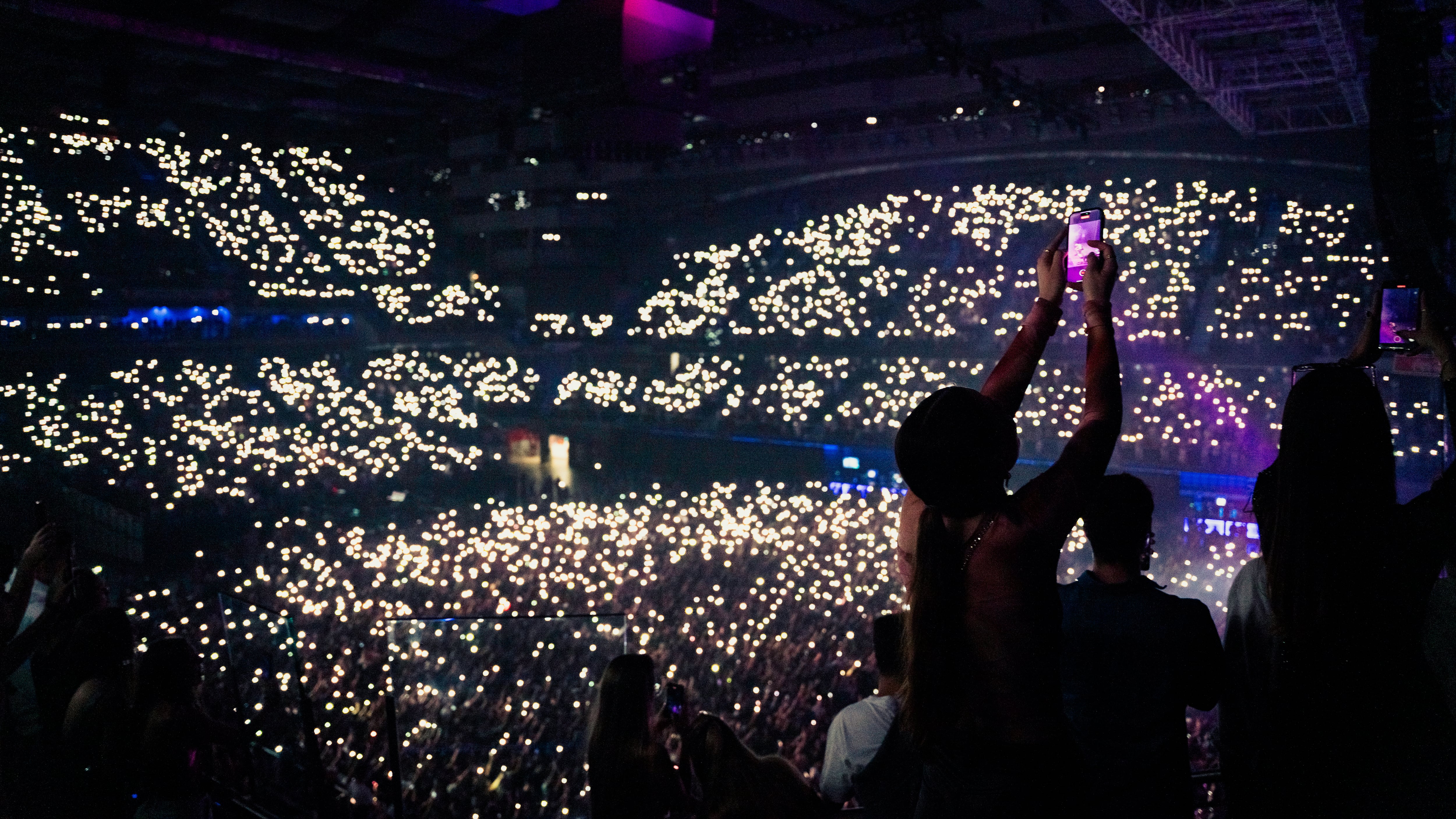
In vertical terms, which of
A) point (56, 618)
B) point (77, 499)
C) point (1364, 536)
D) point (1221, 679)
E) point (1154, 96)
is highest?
point (1154, 96)

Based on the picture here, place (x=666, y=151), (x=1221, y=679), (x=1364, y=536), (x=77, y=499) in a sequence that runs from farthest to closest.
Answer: (x=666, y=151), (x=77, y=499), (x=1221, y=679), (x=1364, y=536)

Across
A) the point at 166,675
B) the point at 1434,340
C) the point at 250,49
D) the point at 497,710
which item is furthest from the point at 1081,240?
the point at 250,49

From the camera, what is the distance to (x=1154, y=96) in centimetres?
1397

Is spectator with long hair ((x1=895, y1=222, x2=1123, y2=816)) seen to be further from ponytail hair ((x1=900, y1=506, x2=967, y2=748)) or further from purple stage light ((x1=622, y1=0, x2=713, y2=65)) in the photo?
purple stage light ((x1=622, y1=0, x2=713, y2=65))

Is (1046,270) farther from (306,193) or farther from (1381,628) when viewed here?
(306,193)

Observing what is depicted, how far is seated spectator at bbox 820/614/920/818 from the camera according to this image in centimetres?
204

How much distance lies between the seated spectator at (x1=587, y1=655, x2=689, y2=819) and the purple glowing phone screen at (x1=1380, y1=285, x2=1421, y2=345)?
1.88m

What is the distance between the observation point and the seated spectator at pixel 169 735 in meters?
3.00

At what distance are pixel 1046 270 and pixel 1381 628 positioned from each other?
30.9 inches

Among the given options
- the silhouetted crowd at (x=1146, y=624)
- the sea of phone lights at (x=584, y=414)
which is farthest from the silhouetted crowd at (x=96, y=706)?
the silhouetted crowd at (x=1146, y=624)

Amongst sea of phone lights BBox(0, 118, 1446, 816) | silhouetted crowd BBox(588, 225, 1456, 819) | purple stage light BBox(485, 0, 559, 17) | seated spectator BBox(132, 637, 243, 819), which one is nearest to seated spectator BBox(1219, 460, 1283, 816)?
silhouetted crowd BBox(588, 225, 1456, 819)

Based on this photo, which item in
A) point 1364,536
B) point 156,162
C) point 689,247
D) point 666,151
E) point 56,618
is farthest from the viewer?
point 689,247

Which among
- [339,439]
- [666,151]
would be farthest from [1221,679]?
[339,439]

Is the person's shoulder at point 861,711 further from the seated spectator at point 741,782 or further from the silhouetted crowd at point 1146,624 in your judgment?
the silhouetted crowd at point 1146,624
